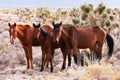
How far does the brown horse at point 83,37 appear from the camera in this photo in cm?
1439

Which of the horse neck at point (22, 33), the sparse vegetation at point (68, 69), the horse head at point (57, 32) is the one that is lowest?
the sparse vegetation at point (68, 69)

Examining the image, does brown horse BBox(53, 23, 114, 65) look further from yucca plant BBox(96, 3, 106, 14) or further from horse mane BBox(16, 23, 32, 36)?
yucca plant BBox(96, 3, 106, 14)

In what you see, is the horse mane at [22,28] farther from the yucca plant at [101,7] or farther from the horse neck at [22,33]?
the yucca plant at [101,7]

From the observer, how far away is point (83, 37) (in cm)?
1564

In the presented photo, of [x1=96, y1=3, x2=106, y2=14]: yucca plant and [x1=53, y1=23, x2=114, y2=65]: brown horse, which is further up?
[x1=53, y1=23, x2=114, y2=65]: brown horse

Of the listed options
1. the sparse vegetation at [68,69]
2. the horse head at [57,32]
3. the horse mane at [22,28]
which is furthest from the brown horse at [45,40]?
the sparse vegetation at [68,69]

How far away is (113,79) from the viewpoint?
425 inches

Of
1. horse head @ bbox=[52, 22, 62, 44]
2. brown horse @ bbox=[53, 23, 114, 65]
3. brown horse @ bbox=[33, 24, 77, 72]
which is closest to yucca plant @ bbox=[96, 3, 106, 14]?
brown horse @ bbox=[53, 23, 114, 65]

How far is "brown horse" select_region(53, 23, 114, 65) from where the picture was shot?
14395mm

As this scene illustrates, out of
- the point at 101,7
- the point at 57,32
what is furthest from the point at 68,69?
the point at 101,7

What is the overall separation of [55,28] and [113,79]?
3.91m

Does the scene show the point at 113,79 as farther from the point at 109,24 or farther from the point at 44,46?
the point at 109,24

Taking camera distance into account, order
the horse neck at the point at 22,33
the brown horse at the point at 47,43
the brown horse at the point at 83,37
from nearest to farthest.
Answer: the brown horse at the point at 83,37 → the brown horse at the point at 47,43 → the horse neck at the point at 22,33

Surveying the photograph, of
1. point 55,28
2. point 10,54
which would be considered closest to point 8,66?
point 10,54
